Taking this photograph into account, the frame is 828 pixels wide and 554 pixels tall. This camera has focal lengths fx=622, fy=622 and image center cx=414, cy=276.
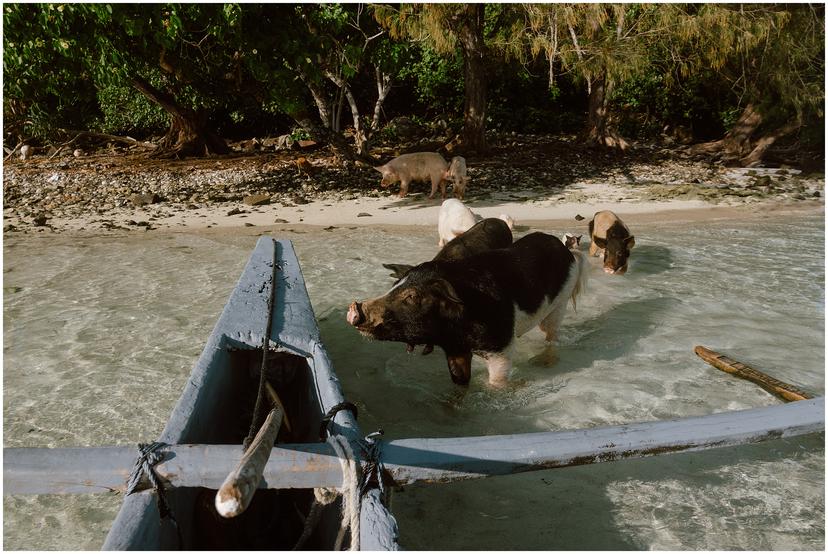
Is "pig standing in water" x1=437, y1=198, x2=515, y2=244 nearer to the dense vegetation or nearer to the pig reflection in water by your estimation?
the pig reflection in water

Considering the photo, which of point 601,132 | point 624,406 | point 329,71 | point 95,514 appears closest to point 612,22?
point 601,132

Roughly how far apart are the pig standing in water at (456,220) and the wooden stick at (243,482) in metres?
5.80

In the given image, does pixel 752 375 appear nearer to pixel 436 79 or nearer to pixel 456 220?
pixel 456 220

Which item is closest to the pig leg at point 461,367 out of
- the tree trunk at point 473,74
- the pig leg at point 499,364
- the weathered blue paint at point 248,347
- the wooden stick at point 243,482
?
the pig leg at point 499,364

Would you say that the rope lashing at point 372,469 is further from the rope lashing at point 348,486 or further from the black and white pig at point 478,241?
the black and white pig at point 478,241

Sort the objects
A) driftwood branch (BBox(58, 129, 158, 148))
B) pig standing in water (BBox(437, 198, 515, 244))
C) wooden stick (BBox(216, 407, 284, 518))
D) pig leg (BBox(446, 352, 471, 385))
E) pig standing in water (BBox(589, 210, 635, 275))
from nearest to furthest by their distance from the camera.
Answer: wooden stick (BBox(216, 407, 284, 518)) → pig leg (BBox(446, 352, 471, 385)) → pig standing in water (BBox(589, 210, 635, 275)) → pig standing in water (BBox(437, 198, 515, 244)) → driftwood branch (BBox(58, 129, 158, 148))

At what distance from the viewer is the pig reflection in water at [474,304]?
368 cm

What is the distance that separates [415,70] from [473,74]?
3.76 metres

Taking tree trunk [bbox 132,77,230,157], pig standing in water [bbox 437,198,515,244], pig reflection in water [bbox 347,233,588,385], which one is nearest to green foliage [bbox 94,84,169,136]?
tree trunk [bbox 132,77,230,157]

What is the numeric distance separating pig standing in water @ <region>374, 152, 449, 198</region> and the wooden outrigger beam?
368 inches

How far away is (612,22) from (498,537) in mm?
13714

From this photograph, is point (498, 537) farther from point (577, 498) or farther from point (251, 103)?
point (251, 103)

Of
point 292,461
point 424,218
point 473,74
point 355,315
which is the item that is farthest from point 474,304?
point 473,74

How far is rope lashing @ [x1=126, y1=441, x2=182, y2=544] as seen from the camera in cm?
225
